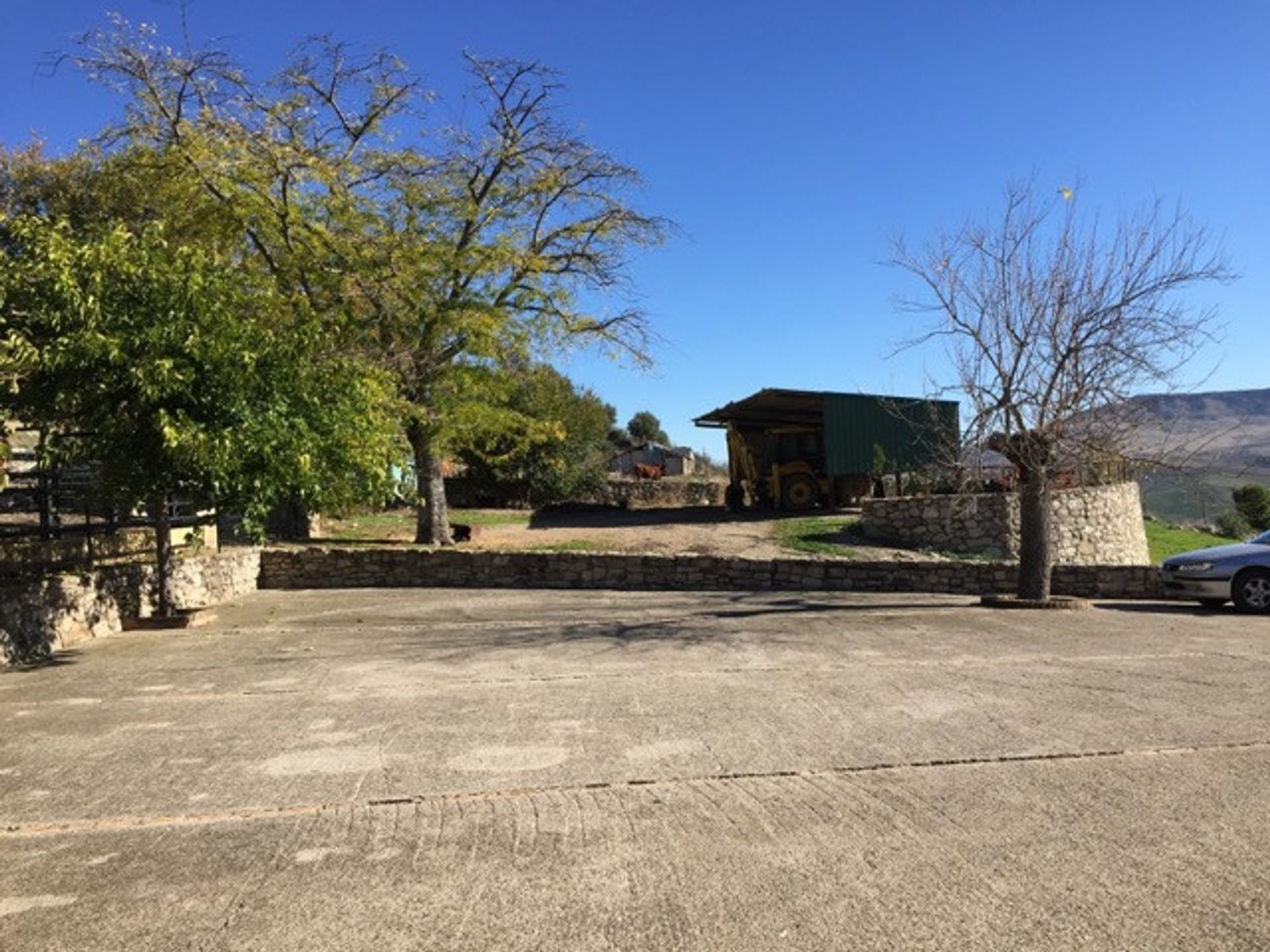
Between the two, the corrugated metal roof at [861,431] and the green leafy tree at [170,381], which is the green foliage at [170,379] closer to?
the green leafy tree at [170,381]

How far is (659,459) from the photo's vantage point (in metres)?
58.2

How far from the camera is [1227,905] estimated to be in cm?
388

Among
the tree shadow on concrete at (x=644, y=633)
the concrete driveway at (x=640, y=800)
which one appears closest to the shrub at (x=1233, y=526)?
the tree shadow on concrete at (x=644, y=633)

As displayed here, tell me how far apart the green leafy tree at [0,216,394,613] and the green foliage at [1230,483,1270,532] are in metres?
38.7

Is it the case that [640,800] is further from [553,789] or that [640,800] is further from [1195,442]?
[1195,442]

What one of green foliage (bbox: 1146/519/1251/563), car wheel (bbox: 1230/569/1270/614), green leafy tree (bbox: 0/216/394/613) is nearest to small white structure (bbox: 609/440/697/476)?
green foliage (bbox: 1146/519/1251/563)

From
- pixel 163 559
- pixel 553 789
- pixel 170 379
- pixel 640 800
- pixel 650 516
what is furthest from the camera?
pixel 650 516

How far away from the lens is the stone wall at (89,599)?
10.1 meters

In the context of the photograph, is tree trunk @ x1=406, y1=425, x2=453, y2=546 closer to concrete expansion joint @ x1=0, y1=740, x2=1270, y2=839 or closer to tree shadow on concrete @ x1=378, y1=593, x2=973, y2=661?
tree shadow on concrete @ x1=378, y1=593, x2=973, y2=661

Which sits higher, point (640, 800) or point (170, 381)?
point (170, 381)

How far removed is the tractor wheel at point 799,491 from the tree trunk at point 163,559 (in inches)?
759

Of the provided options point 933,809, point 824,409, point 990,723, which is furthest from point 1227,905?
point 824,409

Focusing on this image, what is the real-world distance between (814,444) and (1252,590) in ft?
55.5

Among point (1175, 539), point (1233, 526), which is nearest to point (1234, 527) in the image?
point (1233, 526)
